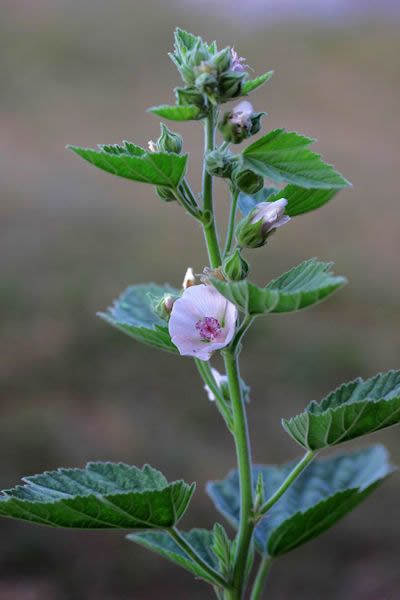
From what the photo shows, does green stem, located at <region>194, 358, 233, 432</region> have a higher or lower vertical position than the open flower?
lower

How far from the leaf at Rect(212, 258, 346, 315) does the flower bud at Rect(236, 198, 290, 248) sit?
0.04m

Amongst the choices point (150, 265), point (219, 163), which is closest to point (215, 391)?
point (219, 163)

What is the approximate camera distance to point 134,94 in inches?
110

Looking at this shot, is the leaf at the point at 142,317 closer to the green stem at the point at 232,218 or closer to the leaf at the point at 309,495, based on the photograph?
the green stem at the point at 232,218

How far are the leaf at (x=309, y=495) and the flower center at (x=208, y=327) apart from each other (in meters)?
0.16

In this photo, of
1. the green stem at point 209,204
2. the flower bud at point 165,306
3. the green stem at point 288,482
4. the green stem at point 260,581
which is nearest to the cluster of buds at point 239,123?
the green stem at point 209,204

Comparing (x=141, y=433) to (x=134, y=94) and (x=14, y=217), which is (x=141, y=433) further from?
(x=134, y=94)

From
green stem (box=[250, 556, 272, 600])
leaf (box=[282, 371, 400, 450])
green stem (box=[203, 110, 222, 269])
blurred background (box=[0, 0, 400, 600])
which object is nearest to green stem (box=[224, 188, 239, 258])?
green stem (box=[203, 110, 222, 269])

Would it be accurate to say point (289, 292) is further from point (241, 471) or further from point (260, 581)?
point (260, 581)

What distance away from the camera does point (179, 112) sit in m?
0.50

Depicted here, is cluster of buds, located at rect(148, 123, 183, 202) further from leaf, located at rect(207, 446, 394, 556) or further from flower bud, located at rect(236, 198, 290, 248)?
leaf, located at rect(207, 446, 394, 556)

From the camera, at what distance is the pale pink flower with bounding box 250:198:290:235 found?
516 millimetres

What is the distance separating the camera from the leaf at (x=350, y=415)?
19.8 inches

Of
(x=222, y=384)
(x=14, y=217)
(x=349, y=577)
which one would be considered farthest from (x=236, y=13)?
(x=222, y=384)
